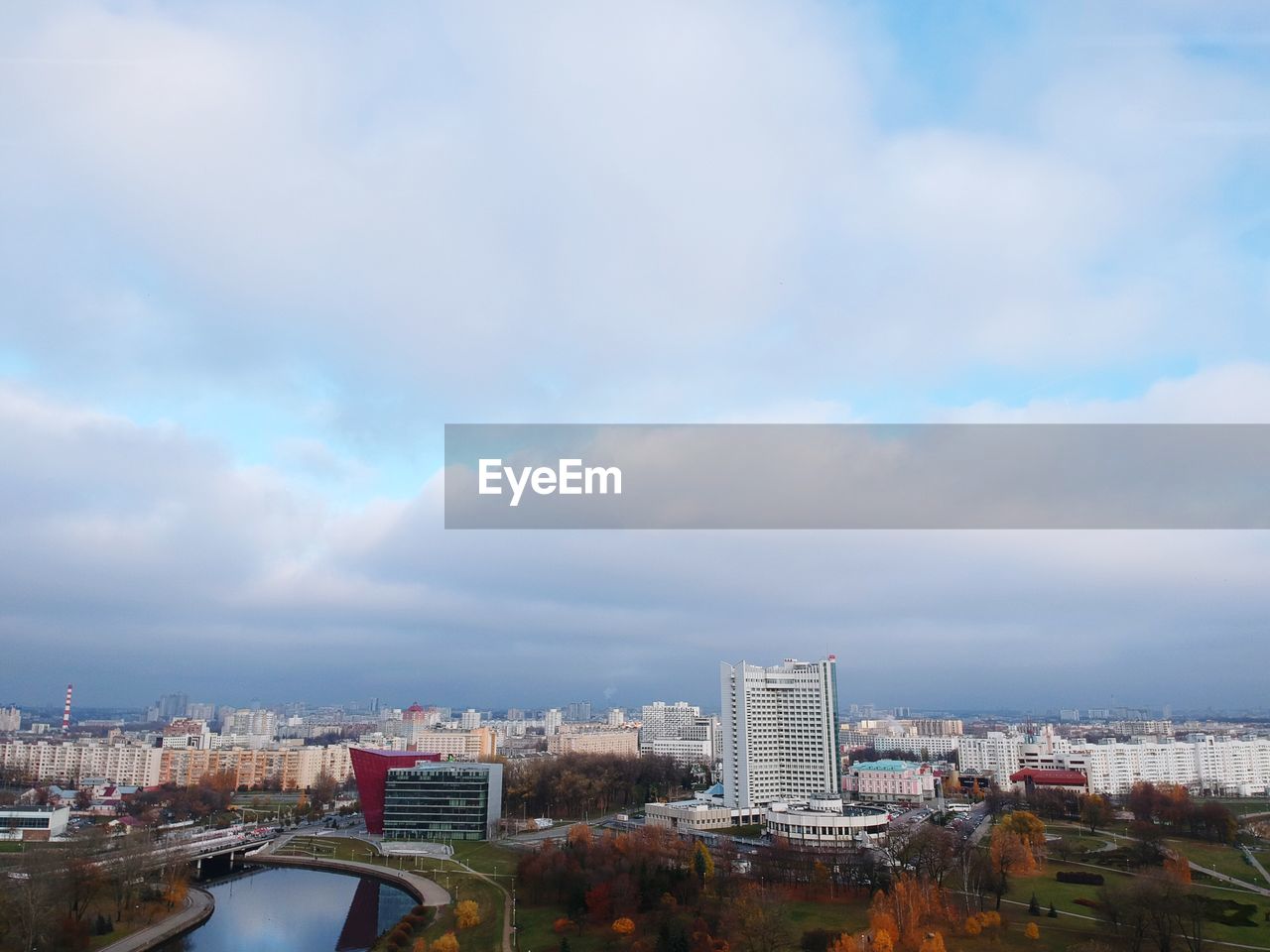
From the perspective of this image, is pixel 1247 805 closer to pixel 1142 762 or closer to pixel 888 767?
pixel 1142 762

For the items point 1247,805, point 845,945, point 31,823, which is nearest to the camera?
point 845,945

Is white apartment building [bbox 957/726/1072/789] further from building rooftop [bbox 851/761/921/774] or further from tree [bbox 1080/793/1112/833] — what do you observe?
tree [bbox 1080/793/1112/833]

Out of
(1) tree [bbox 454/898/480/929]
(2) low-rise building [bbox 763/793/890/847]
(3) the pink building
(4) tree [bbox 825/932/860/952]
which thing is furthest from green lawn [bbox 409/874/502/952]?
(3) the pink building

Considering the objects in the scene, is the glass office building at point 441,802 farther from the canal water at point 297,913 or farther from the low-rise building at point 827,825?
the low-rise building at point 827,825

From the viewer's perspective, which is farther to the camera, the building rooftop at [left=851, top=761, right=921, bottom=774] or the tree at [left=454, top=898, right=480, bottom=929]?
the building rooftop at [left=851, top=761, right=921, bottom=774]

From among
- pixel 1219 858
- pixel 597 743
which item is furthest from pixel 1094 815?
pixel 597 743
